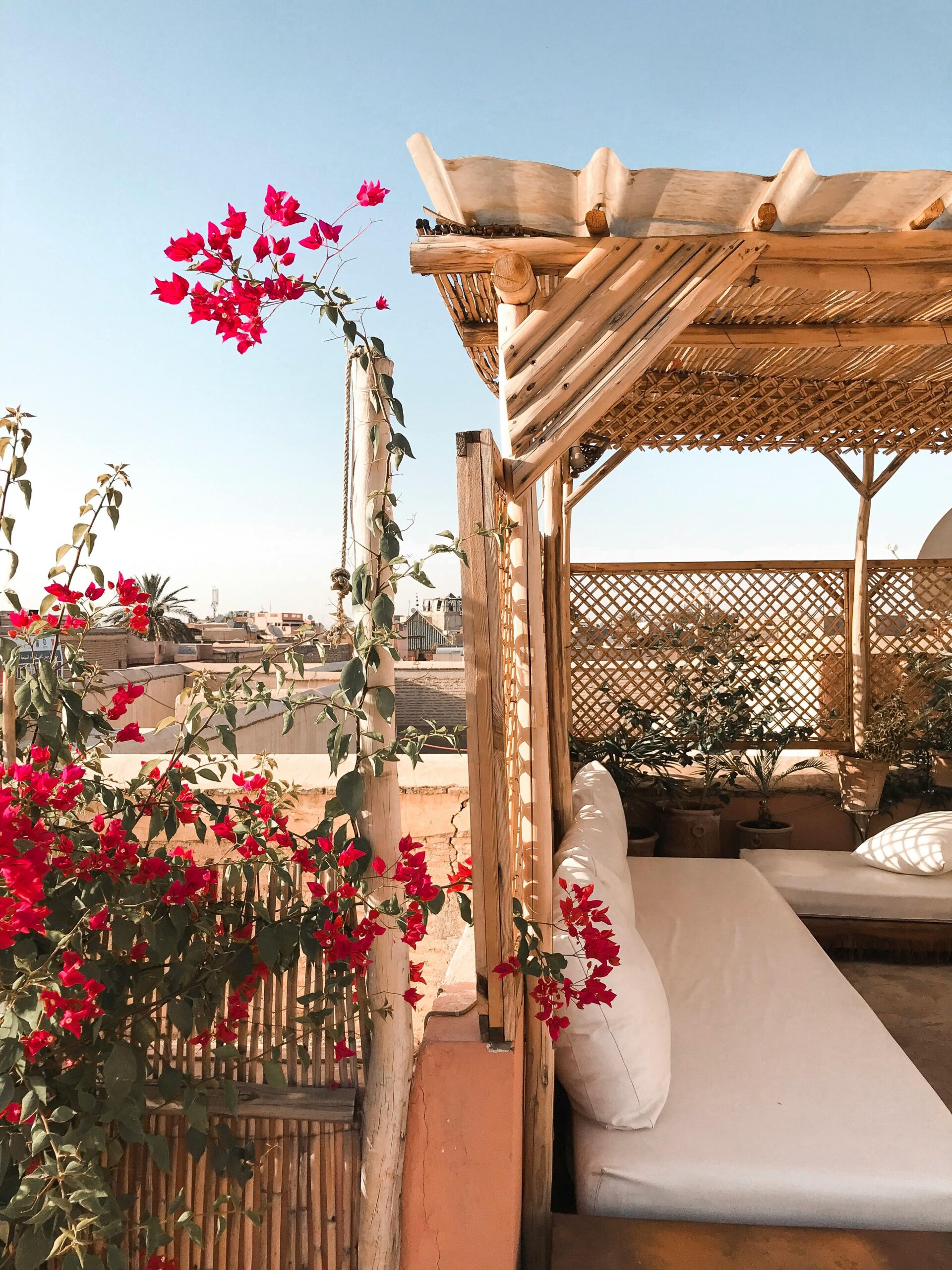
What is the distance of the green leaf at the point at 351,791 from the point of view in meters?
0.97

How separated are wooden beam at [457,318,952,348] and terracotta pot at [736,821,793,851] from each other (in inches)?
94.4

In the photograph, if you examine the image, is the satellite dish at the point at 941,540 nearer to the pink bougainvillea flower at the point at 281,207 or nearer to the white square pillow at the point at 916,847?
the white square pillow at the point at 916,847

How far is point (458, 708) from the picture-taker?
12.7 m

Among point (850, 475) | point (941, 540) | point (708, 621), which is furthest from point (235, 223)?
point (941, 540)

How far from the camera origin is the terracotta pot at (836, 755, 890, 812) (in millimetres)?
4027

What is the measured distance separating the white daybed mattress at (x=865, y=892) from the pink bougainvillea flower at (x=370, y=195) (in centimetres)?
284

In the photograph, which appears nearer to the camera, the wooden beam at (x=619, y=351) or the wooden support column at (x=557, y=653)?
the wooden beam at (x=619, y=351)

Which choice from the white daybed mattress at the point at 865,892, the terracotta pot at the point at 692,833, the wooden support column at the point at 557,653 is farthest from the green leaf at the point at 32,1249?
the terracotta pot at the point at 692,833

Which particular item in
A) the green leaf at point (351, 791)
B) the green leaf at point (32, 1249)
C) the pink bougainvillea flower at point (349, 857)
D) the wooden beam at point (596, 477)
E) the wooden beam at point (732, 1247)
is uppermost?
the wooden beam at point (596, 477)

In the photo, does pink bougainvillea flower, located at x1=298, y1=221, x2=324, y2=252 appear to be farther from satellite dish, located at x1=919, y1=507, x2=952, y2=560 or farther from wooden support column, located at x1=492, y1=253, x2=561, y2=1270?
satellite dish, located at x1=919, y1=507, x2=952, y2=560

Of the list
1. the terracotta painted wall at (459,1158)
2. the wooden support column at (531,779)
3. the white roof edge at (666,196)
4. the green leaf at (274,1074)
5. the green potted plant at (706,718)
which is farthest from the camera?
the green potted plant at (706,718)

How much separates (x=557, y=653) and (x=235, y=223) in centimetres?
234

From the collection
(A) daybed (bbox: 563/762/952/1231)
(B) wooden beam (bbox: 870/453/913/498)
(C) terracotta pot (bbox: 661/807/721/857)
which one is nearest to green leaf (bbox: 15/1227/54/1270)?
(A) daybed (bbox: 563/762/952/1231)

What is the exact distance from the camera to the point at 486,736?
1.21m
